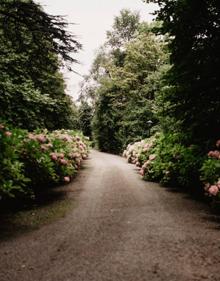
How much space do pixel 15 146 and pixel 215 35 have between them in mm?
5704

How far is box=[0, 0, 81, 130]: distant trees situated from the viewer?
1037 centimetres

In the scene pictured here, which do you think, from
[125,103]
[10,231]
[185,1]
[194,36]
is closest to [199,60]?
[194,36]

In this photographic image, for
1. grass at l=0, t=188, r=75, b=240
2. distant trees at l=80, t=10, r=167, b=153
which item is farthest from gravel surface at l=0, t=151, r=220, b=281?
distant trees at l=80, t=10, r=167, b=153

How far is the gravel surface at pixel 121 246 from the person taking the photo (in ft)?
14.1

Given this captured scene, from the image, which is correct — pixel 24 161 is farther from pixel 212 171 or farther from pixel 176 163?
pixel 176 163

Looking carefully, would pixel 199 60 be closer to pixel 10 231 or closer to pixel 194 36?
pixel 194 36

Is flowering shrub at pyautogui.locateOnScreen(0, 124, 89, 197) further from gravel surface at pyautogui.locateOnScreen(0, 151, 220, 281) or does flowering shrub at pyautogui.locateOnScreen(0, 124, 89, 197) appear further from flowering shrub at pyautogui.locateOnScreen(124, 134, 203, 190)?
flowering shrub at pyautogui.locateOnScreen(124, 134, 203, 190)

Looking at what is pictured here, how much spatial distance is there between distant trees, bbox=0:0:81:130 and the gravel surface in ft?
13.8

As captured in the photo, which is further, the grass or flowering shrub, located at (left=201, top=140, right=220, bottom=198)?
flowering shrub, located at (left=201, top=140, right=220, bottom=198)

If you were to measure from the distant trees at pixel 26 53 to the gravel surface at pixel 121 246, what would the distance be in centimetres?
420

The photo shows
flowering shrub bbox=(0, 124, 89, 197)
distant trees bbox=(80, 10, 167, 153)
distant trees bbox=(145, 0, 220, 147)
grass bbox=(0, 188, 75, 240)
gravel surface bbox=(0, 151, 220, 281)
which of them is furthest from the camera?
distant trees bbox=(80, 10, 167, 153)

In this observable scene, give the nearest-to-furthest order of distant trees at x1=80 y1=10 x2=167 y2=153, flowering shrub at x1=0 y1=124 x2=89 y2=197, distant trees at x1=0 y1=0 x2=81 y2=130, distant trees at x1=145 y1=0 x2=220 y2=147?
flowering shrub at x1=0 y1=124 x2=89 y2=197 < distant trees at x1=145 y1=0 x2=220 y2=147 < distant trees at x1=0 y1=0 x2=81 y2=130 < distant trees at x1=80 y1=10 x2=167 y2=153

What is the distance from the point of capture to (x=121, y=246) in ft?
17.5

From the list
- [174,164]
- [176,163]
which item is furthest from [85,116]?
[176,163]
